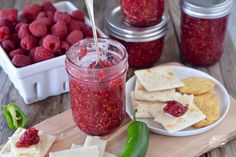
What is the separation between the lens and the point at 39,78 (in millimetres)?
1435

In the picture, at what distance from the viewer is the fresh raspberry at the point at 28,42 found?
146cm

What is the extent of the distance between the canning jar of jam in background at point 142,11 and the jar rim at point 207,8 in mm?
87

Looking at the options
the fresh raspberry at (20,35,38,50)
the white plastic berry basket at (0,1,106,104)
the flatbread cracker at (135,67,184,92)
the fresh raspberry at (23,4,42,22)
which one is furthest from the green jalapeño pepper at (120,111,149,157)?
the fresh raspberry at (23,4,42,22)

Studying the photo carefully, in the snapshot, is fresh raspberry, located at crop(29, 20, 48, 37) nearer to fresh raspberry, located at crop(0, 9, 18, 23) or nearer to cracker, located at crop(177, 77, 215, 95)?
fresh raspberry, located at crop(0, 9, 18, 23)

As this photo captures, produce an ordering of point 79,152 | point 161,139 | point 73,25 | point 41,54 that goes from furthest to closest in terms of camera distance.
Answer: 1. point 73,25
2. point 41,54
3. point 161,139
4. point 79,152

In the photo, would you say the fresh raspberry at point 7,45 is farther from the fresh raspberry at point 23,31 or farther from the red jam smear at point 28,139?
the red jam smear at point 28,139

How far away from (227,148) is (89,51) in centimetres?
44

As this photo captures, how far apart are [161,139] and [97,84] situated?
228 mm

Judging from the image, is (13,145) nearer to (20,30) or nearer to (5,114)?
(5,114)

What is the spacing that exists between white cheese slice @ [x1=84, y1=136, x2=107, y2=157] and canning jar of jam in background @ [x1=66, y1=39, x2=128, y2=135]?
0.04 m

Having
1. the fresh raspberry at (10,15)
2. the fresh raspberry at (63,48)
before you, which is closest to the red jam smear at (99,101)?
the fresh raspberry at (63,48)

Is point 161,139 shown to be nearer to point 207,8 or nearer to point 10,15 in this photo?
point 207,8

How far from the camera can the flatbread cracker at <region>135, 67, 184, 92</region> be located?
140cm

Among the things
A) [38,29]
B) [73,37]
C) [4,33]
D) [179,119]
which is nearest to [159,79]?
[179,119]
